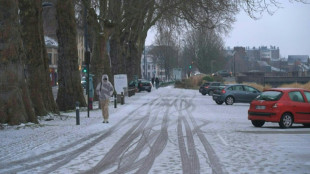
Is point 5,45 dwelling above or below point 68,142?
above

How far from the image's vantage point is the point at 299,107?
19.1m

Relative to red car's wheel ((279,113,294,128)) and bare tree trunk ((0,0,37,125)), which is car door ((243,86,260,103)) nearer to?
red car's wheel ((279,113,294,128))

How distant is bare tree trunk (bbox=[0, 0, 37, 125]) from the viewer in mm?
17828

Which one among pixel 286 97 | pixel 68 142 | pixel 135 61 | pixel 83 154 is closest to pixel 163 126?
pixel 286 97

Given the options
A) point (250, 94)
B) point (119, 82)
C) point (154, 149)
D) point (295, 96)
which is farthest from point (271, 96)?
point (119, 82)

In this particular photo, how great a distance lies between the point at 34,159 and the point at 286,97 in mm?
10223

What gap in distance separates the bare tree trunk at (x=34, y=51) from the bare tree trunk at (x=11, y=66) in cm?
354

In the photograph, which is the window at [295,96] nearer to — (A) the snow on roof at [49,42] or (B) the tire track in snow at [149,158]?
(B) the tire track in snow at [149,158]

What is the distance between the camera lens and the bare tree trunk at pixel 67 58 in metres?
27.4

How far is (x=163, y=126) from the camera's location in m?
20.0

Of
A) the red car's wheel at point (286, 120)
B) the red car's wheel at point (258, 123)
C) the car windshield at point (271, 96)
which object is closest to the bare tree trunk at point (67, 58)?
the red car's wheel at point (258, 123)

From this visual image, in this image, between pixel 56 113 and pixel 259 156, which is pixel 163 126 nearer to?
pixel 56 113

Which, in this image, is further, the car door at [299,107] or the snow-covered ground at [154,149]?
the car door at [299,107]

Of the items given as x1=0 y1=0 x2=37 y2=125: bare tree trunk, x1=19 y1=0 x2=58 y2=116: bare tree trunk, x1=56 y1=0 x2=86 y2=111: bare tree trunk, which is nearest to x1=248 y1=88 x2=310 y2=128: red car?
x1=0 y1=0 x2=37 y2=125: bare tree trunk
